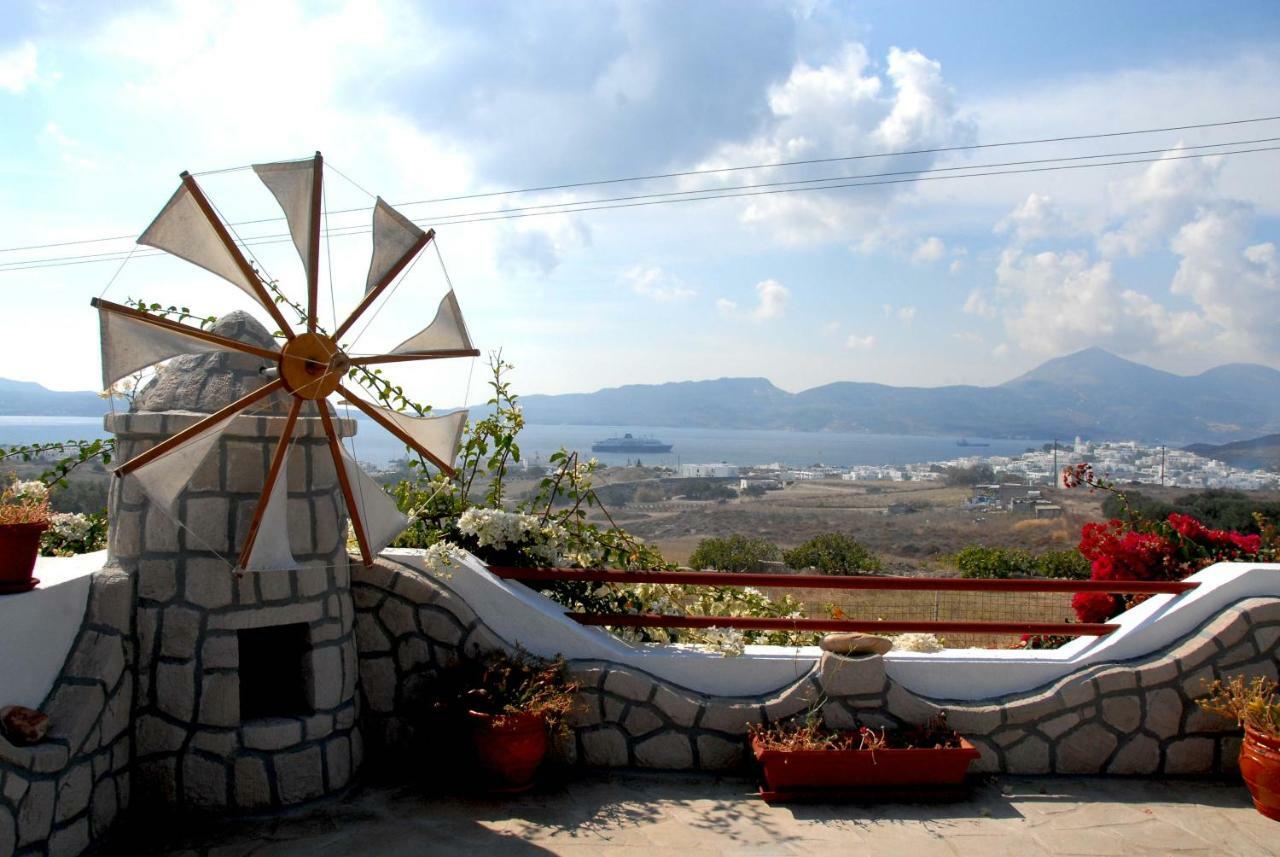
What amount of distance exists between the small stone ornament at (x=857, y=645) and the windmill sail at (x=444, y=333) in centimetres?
278

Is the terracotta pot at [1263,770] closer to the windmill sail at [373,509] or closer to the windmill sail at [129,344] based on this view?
the windmill sail at [373,509]

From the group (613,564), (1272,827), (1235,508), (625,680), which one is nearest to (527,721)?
(625,680)

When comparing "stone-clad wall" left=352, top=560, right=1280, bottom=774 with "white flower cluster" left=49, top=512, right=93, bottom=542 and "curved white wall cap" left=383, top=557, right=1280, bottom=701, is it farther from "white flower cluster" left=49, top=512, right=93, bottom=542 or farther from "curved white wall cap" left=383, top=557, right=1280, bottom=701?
"white flower cluster" left=49, top=512, right=93, bottom=542

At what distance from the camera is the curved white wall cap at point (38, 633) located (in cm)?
393

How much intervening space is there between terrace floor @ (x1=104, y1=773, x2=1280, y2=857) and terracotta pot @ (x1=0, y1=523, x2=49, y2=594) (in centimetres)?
129

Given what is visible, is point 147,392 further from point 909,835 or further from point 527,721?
point 909,835

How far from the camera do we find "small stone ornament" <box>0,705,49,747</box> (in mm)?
3797

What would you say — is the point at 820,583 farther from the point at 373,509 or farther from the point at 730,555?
the point at 730,555

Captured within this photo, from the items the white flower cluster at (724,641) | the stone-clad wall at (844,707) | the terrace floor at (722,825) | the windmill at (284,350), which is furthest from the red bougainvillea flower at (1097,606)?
the windmill at (284,350)

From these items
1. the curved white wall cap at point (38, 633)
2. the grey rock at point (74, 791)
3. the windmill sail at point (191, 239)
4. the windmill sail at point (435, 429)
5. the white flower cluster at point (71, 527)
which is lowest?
the grey rock at point (74, 791)

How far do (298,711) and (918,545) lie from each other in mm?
25229

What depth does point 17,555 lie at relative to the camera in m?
4.10

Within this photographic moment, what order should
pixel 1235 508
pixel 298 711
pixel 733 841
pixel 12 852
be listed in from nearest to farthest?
1. pixel 12 852
2. pixel 733 841
3. pixel 298 711
4. pixel 1235 508

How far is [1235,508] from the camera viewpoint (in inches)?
776
